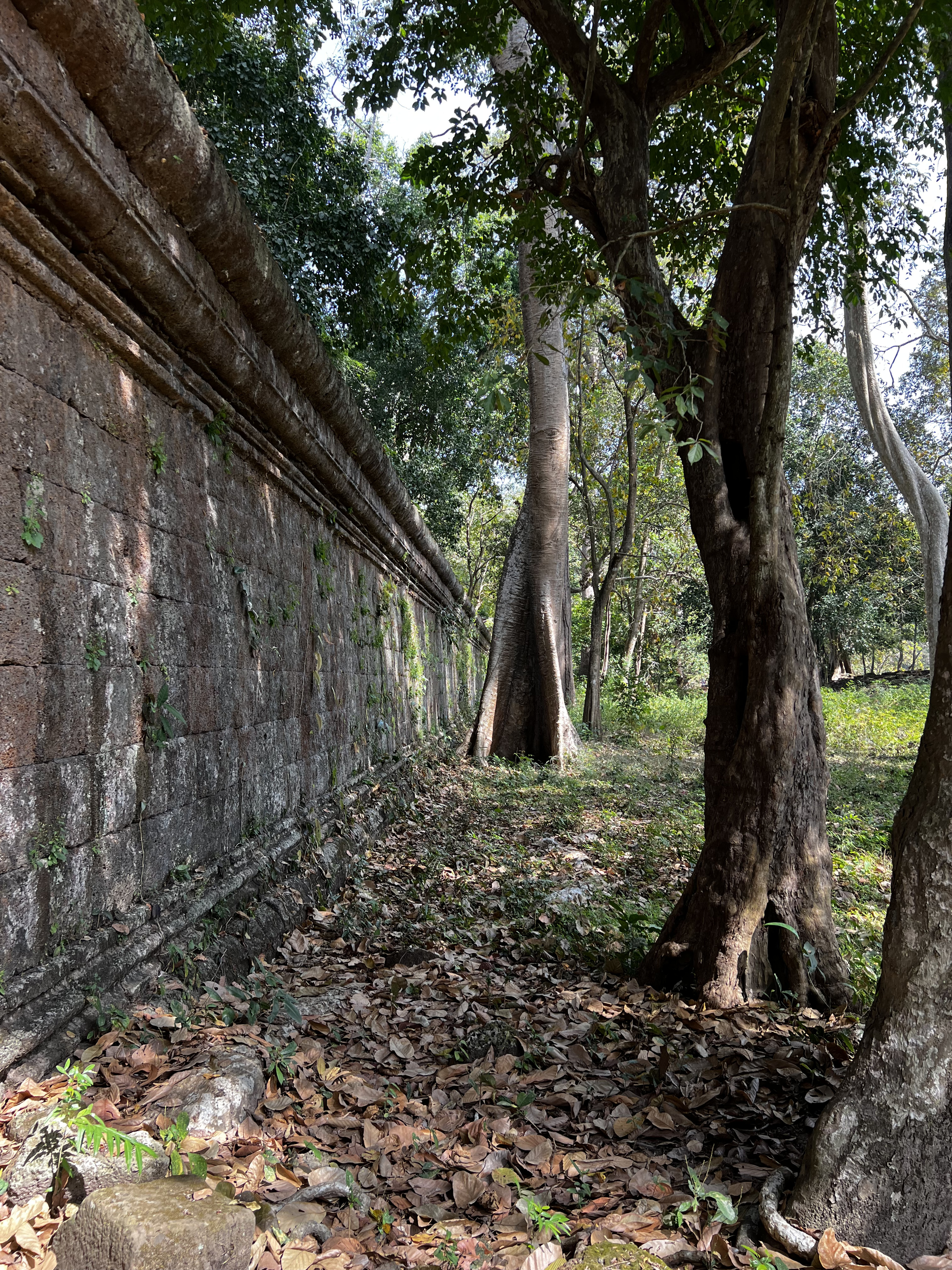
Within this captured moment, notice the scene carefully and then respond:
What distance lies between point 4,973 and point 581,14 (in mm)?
5929

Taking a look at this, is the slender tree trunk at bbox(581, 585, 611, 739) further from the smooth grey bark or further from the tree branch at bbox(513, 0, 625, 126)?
the tree branch at bbox(513, 0, 625, 126)

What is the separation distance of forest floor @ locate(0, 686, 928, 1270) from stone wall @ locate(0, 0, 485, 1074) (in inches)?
16.6

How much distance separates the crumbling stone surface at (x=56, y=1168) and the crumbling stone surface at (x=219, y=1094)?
0.83ft

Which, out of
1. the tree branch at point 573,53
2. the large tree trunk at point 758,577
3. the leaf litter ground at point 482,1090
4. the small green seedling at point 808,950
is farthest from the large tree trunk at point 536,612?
the small green seedling at point 808,950

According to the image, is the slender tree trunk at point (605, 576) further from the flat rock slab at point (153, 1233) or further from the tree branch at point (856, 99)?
→ the flat rock slab at point (153, 1233)

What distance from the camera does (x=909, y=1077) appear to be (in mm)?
1991

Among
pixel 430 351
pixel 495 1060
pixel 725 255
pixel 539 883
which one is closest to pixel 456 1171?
pixel 495 1060

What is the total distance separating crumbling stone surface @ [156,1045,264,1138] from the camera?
7.32 feet

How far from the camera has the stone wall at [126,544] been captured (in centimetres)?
229

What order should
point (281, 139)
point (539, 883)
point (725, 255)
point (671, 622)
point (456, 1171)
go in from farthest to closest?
1. point (671, 622)
2. point (281, 139)
3. point (539, 883)
4. point (725, 255)
5. point (456, 1171)

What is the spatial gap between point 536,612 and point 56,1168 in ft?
32.6

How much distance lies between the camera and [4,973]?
214 cm

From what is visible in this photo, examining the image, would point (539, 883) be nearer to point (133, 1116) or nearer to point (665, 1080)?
point (665, 1080)

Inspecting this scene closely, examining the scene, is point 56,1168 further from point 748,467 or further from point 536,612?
point 536,612
